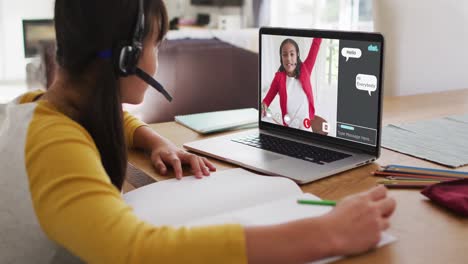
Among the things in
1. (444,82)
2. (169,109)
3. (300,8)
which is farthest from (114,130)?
(300,8)

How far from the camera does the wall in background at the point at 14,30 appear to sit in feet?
15.4

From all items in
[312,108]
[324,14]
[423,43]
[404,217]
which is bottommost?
[404,217]

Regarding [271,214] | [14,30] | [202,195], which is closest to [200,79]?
[202,195]

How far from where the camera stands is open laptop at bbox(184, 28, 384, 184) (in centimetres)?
105

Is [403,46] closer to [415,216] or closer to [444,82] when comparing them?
[444,82]

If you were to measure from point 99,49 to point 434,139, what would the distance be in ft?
2.62

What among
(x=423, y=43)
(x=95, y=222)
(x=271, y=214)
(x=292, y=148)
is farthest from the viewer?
(x=423, y=43)

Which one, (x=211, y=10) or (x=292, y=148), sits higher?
(x=211, y=10)

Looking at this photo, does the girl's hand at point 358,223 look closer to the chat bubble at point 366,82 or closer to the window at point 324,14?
the chat bubble at point 366,82

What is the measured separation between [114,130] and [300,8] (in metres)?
3.45

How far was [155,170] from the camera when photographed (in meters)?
1.07

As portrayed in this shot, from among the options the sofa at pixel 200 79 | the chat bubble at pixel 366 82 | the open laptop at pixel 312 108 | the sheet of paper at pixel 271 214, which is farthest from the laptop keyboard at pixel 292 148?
the sofa at pixel 200 79

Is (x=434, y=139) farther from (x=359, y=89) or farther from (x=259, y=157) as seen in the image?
(x=259, y=157)

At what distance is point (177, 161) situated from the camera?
1037mm
